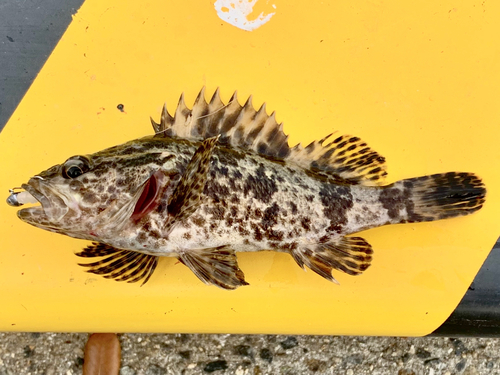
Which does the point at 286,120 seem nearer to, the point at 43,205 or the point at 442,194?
the point at 442,194

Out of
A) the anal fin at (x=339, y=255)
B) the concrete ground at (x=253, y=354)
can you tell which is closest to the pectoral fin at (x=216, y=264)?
the anal fin at (x=339, y=255)

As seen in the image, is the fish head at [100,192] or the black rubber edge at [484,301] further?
the black rubber edge at [484,301]

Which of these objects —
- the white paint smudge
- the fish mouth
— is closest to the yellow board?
the white paint smudge

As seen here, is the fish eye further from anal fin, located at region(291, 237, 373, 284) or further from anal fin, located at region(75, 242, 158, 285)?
anal fin, located at region(291, 237, 373, 284)

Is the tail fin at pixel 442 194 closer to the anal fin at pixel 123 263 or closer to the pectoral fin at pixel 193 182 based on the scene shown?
the pectoral fin at pixel 193 182

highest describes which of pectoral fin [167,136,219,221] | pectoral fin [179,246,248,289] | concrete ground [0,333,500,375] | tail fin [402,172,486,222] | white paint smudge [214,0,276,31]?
white paint smudge [214,0,276,31]

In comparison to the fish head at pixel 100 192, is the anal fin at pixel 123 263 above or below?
below
